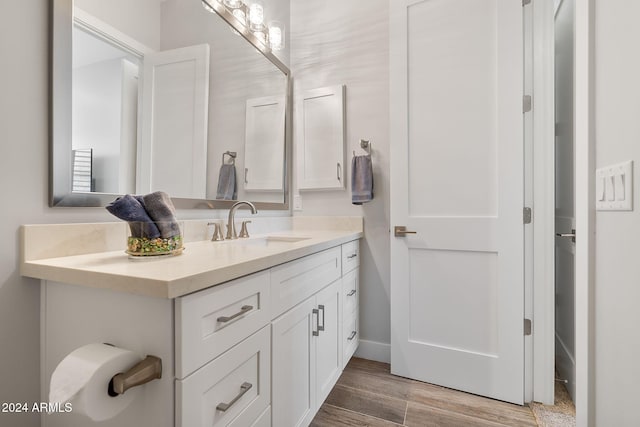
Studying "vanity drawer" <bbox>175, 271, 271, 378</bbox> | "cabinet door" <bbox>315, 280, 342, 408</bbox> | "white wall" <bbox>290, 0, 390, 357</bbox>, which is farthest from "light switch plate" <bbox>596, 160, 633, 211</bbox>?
"white wall" <bbox>290, 0, 390, 357</bbox>

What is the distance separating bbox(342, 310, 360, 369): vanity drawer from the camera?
5.65ft

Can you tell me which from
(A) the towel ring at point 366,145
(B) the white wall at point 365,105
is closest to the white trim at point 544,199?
(B) the white wall at point 365,105

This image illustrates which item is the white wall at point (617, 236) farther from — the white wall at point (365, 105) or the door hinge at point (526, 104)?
the white wall at point (365, 105)

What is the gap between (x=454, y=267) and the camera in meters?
1.70

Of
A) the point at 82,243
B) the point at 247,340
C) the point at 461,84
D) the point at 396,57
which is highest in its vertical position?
the point at 396,57

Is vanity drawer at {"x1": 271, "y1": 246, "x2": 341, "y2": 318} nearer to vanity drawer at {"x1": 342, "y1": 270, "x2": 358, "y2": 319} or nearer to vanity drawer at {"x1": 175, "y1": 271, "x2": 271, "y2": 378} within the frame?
vanity drawer at {"x1": 175, "y1": 271, "x2": 271, "y2": 378}

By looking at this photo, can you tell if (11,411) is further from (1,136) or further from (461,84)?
(461,84)

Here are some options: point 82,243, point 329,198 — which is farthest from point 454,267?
point 82,243

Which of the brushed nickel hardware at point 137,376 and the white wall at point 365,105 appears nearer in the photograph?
the brushed nickel hardware at point 137,376

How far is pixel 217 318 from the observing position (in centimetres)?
77

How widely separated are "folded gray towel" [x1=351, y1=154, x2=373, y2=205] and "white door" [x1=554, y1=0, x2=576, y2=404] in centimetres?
111

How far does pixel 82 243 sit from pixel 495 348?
196 centimetres

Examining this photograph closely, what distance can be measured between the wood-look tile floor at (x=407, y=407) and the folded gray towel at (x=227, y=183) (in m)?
1.24

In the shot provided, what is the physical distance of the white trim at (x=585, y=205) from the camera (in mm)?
805
